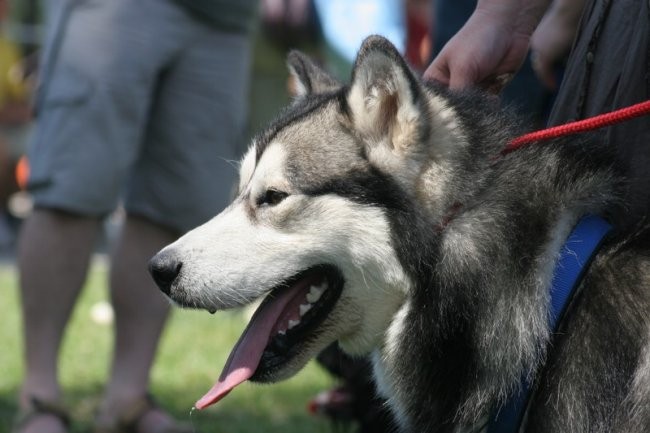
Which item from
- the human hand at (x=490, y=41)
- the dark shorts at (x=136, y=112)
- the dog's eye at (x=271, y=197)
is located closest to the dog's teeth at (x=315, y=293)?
the dog's eye at (x=271, y=197)

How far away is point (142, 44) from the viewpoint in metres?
4.12

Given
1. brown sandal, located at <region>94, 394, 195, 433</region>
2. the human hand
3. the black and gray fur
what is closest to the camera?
the black and gray fur

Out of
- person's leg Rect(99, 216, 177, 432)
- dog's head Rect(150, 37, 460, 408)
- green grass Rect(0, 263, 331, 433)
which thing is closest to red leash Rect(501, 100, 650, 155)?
dog's head Rect(150, 37, 460, 408)

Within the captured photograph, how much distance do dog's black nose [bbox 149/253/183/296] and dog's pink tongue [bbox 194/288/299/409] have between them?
228mm

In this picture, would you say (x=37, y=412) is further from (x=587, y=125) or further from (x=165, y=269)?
(x=587, y=125)

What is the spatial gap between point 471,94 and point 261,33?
8287 mm

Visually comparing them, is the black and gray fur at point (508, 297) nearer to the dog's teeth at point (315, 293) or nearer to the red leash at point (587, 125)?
the red leash at point (587, 125)

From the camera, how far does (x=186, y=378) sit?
5402mm

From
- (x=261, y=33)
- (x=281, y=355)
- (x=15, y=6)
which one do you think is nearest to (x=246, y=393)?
(x=281, y=355)

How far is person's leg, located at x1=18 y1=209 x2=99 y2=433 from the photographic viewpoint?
4000mm

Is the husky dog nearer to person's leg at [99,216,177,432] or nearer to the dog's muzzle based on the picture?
the dog's muzzle

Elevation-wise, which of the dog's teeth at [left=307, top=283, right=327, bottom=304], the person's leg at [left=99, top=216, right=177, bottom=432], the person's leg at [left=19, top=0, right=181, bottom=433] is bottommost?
the person's leg at [left=99, top=216, right=177, bottom=432]

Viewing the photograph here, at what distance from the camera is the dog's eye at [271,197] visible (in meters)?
2.73

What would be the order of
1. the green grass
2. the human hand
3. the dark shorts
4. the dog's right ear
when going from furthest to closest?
the green grass < the dark shorts < the dog's right ear < the human hand
